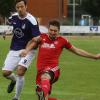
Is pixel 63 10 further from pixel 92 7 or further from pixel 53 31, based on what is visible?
pixel 53 31

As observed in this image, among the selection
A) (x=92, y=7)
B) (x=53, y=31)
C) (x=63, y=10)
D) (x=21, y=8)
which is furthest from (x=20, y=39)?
(x=63, y=10)

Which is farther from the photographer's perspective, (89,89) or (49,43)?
(89,89)

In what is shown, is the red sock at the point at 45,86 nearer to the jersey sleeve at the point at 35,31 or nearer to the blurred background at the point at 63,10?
the jersey sleeve at the point at 35,31

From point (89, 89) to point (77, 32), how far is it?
5025 cm

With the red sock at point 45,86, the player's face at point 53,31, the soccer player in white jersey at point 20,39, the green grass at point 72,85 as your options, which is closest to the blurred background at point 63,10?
the green grass at point 72,85

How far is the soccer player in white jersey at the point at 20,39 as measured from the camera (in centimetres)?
1220

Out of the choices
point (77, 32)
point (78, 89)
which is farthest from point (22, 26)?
point (77, 32)

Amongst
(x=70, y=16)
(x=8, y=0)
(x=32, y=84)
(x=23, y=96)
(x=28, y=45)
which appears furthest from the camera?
(x=70, y=16)

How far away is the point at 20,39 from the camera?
12508 mm

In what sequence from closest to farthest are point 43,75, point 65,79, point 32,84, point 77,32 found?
1. point 43,75
2. point 32,84
3. point 65,79
4. point 77,32

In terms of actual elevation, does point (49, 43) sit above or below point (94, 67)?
above

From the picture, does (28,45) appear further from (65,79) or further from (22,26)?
(65,79)

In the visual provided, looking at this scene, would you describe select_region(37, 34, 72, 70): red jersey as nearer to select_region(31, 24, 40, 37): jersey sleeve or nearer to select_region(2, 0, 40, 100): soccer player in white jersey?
select_region(2, 0, 40, 100): soccer player in white jersey

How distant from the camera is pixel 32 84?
16.6m
